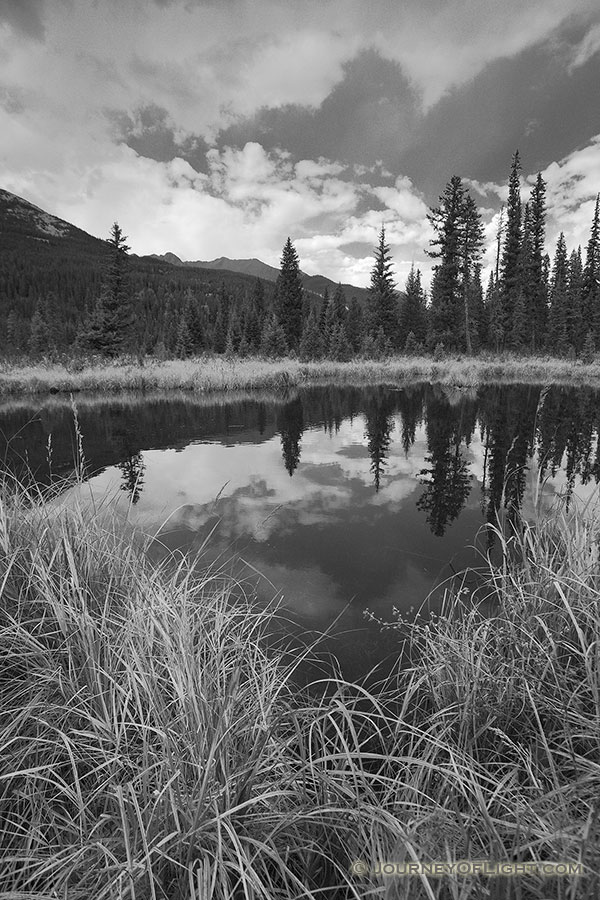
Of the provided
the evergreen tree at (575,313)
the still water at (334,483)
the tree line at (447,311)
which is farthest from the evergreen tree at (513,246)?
the still water at (334,483)

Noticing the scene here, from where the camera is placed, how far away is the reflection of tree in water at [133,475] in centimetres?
619

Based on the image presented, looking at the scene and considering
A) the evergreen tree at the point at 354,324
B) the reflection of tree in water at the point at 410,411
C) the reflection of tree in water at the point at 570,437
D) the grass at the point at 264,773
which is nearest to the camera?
the grass at the point at 264,773

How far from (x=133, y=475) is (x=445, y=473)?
5.10 m

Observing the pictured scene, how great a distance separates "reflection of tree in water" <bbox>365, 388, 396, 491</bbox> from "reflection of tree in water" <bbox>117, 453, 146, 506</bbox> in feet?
11.4

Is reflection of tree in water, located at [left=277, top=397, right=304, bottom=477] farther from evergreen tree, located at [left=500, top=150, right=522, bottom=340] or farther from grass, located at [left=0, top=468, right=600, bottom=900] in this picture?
evergreen tree, located at [left=500, top=150, right=522, bottom=340]

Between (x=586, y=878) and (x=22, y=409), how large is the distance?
1789 centimetres

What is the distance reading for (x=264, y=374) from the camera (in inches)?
912

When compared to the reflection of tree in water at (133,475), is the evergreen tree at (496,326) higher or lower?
higher

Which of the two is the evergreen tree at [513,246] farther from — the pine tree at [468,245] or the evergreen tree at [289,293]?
the evergreen tree at [289,293]

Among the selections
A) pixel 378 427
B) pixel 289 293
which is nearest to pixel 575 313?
pixel 289 293

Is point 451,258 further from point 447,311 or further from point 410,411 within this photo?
point 410,411

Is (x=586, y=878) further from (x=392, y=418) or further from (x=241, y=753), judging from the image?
(x=392, y=418)

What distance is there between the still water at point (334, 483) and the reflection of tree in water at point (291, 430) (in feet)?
0.19

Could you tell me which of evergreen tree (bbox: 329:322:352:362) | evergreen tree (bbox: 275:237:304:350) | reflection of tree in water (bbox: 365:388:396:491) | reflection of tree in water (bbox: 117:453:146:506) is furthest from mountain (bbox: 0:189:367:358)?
reflection of tree in water (bbox: 117:453:146:506)
